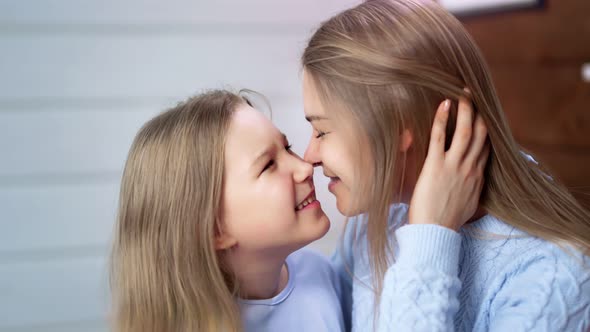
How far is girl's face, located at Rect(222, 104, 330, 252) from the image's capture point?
3.65 feet

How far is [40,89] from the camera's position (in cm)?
155

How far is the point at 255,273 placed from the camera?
1.20 metres

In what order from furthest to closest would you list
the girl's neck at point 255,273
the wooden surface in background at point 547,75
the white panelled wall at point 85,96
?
the wooden surface in background at point 547,75
the white panelled wall at point 85,96
the girl's neck at point 255,273

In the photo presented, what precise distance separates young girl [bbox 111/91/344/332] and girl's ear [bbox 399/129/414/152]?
200 mm

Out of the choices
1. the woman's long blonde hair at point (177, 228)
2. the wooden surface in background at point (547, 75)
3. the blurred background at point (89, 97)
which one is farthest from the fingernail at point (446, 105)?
the wooden surface in background at point (547, 75)

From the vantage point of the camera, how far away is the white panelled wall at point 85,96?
155 cm

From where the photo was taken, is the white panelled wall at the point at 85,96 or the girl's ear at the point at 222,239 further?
the white panelled wall at the point at 85,96

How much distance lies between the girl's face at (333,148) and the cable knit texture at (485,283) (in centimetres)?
14

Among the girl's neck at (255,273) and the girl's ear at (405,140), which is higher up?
the girl's ear at (405,140)

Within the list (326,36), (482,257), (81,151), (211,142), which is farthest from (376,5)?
(81,151)

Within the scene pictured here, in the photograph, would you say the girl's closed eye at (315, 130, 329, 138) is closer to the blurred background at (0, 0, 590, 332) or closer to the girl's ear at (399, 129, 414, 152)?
the girl's ear at (399, 129, 414, 152)

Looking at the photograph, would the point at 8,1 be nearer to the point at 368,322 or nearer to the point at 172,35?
the point at 172,35

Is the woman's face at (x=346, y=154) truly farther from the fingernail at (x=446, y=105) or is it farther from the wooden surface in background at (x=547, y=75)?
the wooden surface in background at (x=547, y=75)

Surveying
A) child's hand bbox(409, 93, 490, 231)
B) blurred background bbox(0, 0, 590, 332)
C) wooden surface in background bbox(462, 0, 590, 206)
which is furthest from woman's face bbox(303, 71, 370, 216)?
wooden surface in background bbox(462, 0, 590, 206)
